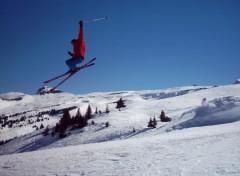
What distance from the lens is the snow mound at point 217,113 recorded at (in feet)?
91.7

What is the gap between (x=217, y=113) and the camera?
3047cm

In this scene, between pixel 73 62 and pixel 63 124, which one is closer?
pixel 73 62

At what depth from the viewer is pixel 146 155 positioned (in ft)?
49.4

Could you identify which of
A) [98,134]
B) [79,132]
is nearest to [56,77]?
[98,134]

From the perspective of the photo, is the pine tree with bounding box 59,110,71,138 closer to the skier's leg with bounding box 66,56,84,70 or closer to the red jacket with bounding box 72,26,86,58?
the skier's leg with bounding box 66,56,84,70

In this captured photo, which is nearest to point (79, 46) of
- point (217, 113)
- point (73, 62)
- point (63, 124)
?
point (73, 62)

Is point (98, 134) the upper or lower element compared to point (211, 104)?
lower

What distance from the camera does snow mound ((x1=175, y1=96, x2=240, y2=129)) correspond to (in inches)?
1101

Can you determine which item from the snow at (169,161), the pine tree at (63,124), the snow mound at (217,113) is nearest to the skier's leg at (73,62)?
the snow at (169,161)

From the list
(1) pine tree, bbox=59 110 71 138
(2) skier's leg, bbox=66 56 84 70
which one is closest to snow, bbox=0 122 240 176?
(2) skier's leg, bbox=66 56 84 70

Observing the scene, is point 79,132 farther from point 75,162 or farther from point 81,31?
point 81,31

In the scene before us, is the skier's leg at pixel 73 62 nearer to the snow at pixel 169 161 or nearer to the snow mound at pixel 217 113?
the snow at pixel 169 161

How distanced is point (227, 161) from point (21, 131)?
149727 mm

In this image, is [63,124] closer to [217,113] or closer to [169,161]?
[217,113]
